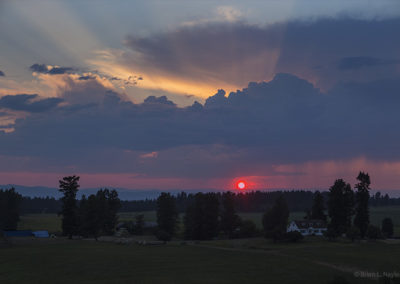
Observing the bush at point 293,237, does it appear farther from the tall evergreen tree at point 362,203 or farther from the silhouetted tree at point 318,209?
the silhouetted tree at point 318,209

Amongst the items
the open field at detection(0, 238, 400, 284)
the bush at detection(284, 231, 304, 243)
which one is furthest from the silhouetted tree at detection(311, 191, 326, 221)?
the open field at detection(0, 238, 400, 284)

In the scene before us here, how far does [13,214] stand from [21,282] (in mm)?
116335

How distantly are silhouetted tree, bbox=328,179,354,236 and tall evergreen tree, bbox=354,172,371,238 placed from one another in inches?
99.8

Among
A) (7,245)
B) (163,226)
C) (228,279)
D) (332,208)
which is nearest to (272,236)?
(332,208)

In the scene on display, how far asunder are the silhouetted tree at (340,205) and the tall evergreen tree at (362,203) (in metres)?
2.53

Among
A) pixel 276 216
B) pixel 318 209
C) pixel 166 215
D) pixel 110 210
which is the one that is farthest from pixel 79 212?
pixel 318 209

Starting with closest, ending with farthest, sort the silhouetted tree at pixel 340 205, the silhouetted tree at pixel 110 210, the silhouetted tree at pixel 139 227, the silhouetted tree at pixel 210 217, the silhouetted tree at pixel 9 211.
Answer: the silhouetted tree at pixel 340 205, the silhouetted tree at pixel 210 217, the silhouetted tree at pixel 110 210, the silhouetted tree at pixel 139 227, the silhouetted tree at pixel 9 211

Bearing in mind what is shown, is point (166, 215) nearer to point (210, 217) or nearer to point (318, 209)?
point (210, 217)

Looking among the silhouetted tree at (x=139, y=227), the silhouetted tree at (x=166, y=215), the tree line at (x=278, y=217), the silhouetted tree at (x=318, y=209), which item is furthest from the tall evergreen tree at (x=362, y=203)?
the silhouetted tree at (x=139, y=227)

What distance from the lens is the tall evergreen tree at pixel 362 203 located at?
11594cm

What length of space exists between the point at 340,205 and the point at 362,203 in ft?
19.7

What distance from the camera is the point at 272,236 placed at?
10681 centimetres

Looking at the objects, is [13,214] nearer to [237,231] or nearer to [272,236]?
[237,231]

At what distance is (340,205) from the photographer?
119m
